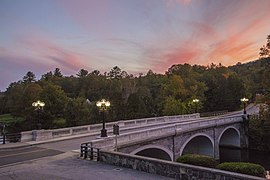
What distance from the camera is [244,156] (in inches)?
1699

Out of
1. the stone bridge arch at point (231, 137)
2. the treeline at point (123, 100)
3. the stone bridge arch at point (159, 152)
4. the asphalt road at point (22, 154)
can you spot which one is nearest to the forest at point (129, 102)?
the treeline at point (123, 100)

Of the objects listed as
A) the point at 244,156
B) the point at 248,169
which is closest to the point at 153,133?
the point at 248,169

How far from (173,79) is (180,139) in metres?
41.7

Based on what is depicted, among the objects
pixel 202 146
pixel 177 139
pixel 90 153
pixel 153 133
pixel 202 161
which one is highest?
pixel 153 133

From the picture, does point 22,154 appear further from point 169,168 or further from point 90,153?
point 169,168

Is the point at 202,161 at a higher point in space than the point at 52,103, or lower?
lower

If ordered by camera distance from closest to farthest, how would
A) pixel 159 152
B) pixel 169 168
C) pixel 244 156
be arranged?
pixel 169 168
pixel 159 152
pixel 244 156

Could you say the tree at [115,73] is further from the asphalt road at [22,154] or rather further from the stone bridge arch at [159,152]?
the asphalt road at [22,154]

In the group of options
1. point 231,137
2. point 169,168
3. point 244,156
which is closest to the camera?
point 169,168

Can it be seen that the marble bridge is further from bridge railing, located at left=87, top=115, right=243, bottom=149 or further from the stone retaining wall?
the stone retaining wall

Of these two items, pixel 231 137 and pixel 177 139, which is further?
pixel 231 137

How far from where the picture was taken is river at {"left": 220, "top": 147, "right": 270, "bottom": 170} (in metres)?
40.1

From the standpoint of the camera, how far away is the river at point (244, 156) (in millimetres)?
40091

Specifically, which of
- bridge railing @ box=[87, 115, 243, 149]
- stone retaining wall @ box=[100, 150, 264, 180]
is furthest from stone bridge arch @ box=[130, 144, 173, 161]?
stone retaining wall @ box=[100, 150, 264, 180]
